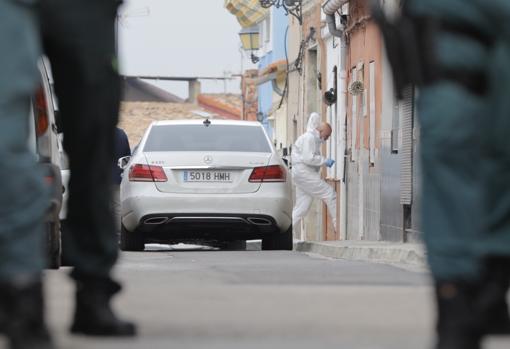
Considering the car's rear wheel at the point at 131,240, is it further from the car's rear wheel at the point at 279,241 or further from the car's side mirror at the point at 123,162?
the car's rear wheel at the point at 279,241

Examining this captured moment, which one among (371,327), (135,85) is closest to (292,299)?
(371,327)

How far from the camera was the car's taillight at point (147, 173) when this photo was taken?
18297mm

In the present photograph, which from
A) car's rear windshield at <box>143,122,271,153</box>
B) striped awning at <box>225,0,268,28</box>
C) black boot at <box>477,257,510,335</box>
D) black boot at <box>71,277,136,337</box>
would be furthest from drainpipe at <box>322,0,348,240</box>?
striped awning at <box>225,0,268,28</box>

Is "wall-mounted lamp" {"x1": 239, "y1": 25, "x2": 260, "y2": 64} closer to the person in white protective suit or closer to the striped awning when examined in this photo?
the striped awning

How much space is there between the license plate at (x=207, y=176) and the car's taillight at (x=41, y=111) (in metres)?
6.25

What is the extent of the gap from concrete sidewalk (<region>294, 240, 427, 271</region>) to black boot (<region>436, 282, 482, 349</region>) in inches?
358

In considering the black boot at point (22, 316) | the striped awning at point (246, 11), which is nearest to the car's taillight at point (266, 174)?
the black boot at point (22, 316)

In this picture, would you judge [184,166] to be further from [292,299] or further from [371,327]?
[371,327]

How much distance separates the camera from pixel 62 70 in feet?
18.2

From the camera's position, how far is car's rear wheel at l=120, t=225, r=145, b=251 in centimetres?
1898

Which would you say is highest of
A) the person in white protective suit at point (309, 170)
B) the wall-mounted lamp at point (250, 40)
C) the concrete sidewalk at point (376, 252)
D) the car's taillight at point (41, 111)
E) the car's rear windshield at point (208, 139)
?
the wall-mounted lamp at point (250, 40)

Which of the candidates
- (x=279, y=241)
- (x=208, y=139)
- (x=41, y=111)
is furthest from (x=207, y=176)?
(x=41, y=111)

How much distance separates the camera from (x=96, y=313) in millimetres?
5680

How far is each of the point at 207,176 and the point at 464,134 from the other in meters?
13.5
